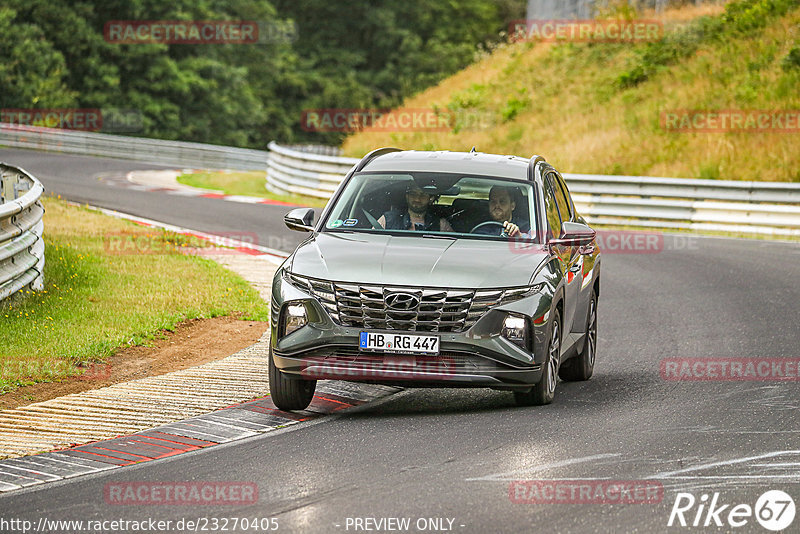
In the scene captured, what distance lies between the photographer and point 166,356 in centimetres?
1070

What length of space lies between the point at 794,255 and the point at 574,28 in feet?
86.3

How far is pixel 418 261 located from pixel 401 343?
2.06 ft

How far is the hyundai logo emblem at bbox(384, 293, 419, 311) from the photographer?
7.88 m

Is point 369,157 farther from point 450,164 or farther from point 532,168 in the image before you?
point 532,168

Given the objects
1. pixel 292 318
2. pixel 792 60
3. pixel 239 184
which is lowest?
pixel 239 184

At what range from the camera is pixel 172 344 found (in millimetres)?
11273

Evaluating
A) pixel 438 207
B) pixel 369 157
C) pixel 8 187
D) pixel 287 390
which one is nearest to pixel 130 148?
pixel 8 187

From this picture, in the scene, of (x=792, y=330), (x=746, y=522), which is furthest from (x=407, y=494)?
(x=792, y=330)

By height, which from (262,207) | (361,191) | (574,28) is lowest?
(262,207)

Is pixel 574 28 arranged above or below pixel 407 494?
above

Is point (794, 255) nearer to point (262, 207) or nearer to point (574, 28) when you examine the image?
point (262, 207)

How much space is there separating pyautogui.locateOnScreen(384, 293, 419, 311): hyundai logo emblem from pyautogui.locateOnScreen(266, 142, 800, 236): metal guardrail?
58.0 feet

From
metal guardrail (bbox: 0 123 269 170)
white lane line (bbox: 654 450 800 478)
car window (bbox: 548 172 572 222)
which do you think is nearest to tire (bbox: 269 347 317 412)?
white lane line (bbox: 654 450 800 478)

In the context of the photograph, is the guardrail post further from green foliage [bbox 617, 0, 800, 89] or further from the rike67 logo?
green foliage [bbox 617, 0, 800, 89]
